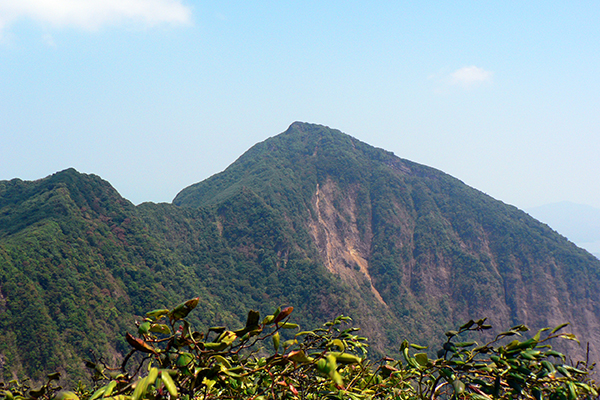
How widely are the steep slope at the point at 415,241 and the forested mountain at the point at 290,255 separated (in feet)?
0.92

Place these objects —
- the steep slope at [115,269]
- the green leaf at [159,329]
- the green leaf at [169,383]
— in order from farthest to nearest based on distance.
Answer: the steep slope at [115,269]
the green leaf at [159,329]
the green leaf at [169,383]

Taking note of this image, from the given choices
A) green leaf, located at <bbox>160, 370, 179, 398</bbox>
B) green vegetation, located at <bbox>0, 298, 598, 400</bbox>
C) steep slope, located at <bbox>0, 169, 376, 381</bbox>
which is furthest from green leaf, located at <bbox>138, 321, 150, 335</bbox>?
steep slope, located at <bbox>0, 169, 376, 381</bbox>

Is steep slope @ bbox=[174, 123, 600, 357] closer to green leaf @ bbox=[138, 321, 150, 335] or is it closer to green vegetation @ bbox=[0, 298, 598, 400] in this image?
green vegetation @ bbox=[0, 298, 598, 400]

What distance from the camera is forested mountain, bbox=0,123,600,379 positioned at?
38344 mm

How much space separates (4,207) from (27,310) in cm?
2021

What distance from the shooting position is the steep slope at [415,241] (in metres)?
74.4

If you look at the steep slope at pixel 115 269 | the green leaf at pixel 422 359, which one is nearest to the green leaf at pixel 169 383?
the green leaf at pixel 422 359

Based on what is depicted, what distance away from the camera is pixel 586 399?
310cm

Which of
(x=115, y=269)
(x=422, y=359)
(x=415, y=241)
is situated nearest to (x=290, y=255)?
(x=415, y=241)

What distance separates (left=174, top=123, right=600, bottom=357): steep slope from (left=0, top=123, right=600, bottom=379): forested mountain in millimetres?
281

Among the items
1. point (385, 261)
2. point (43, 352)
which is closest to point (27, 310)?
point (43, 352)

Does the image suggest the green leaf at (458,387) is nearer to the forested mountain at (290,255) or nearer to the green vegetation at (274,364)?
the green vegetation at (274,364)

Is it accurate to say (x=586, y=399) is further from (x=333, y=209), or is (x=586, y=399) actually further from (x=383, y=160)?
(x=383, y=160)

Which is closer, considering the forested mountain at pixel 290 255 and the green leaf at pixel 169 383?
the green leaf at pixel 169 383
